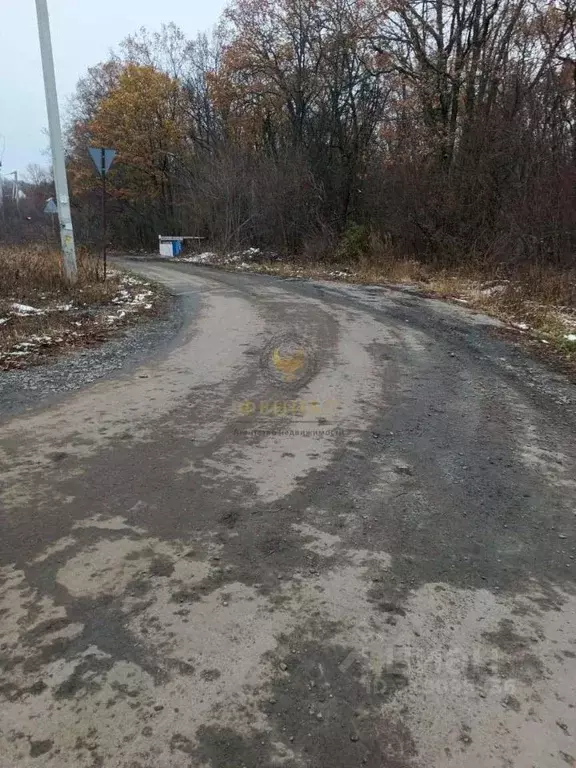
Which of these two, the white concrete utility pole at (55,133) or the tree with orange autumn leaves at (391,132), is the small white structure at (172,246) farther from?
the white concrete utility pole at (55,133)

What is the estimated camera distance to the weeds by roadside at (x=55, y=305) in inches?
309

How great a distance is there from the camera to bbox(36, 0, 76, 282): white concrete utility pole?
11.1m

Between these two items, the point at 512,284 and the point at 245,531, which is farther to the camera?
the point at 512,284

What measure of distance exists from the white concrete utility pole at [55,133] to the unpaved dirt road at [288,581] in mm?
7468

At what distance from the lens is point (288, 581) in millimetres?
2793

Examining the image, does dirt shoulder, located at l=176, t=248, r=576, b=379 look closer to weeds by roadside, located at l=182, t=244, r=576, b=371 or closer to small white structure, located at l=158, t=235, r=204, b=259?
weeds by roadside, located at l=182, t=244, r=576, b=371

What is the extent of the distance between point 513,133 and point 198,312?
11.5 m

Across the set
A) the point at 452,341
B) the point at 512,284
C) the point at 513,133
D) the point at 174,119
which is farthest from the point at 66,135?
the point at 452,341

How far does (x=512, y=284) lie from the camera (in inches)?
524

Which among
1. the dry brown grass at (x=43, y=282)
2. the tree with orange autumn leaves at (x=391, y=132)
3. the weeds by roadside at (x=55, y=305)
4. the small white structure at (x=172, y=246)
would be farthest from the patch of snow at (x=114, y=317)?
the small white structure at (x=172, y=246)

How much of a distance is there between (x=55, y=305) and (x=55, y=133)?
3.70m

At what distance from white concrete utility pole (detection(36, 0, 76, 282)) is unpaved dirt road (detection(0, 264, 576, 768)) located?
24.5 feet

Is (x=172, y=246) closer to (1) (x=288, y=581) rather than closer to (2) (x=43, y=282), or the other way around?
(2) (x=43, y=282)

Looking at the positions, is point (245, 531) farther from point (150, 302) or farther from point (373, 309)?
point (150, 302)
